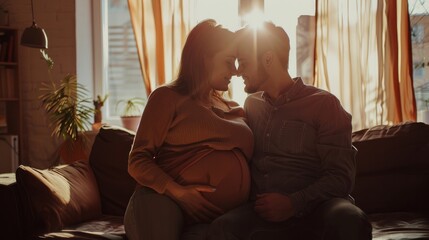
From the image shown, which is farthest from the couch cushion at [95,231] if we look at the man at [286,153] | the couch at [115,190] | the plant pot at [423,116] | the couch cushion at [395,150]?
the plant pot at [423,116]

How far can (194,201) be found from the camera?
185cm

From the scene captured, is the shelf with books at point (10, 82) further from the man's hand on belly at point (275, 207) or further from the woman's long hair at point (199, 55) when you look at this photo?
the man's hand on belly at point (275, 207)

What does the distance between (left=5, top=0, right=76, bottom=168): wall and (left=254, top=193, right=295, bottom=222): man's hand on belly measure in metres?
2.62

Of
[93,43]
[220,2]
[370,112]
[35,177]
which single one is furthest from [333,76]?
[35,177]

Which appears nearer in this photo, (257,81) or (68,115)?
(257,81)

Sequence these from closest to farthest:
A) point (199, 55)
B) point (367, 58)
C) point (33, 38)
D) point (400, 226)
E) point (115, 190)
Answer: point (199, 55) < point (400, 226) < point (115, 190) < point (33, 38) < point (367, 58)

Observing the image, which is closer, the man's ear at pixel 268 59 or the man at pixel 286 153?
the man at pixel 286 153

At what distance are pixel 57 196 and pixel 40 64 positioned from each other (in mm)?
2079

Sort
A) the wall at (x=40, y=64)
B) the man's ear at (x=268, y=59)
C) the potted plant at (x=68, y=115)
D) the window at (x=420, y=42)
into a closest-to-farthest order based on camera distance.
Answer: the man's ear at (x=268, y=59), the potted plant at (x=68, y=115), the window at (x=420, y=42), the wall at (x=40, y=64)

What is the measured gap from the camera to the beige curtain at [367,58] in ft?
11.7

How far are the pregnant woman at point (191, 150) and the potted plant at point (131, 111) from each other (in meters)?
1.77

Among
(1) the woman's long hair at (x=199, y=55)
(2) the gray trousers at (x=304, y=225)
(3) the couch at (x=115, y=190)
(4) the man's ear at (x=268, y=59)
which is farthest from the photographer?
(3) the couch at (x=115, y=190)

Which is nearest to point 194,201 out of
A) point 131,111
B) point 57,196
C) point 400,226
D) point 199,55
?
point 199,55

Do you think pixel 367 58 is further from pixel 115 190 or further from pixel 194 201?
pixel 194 201
